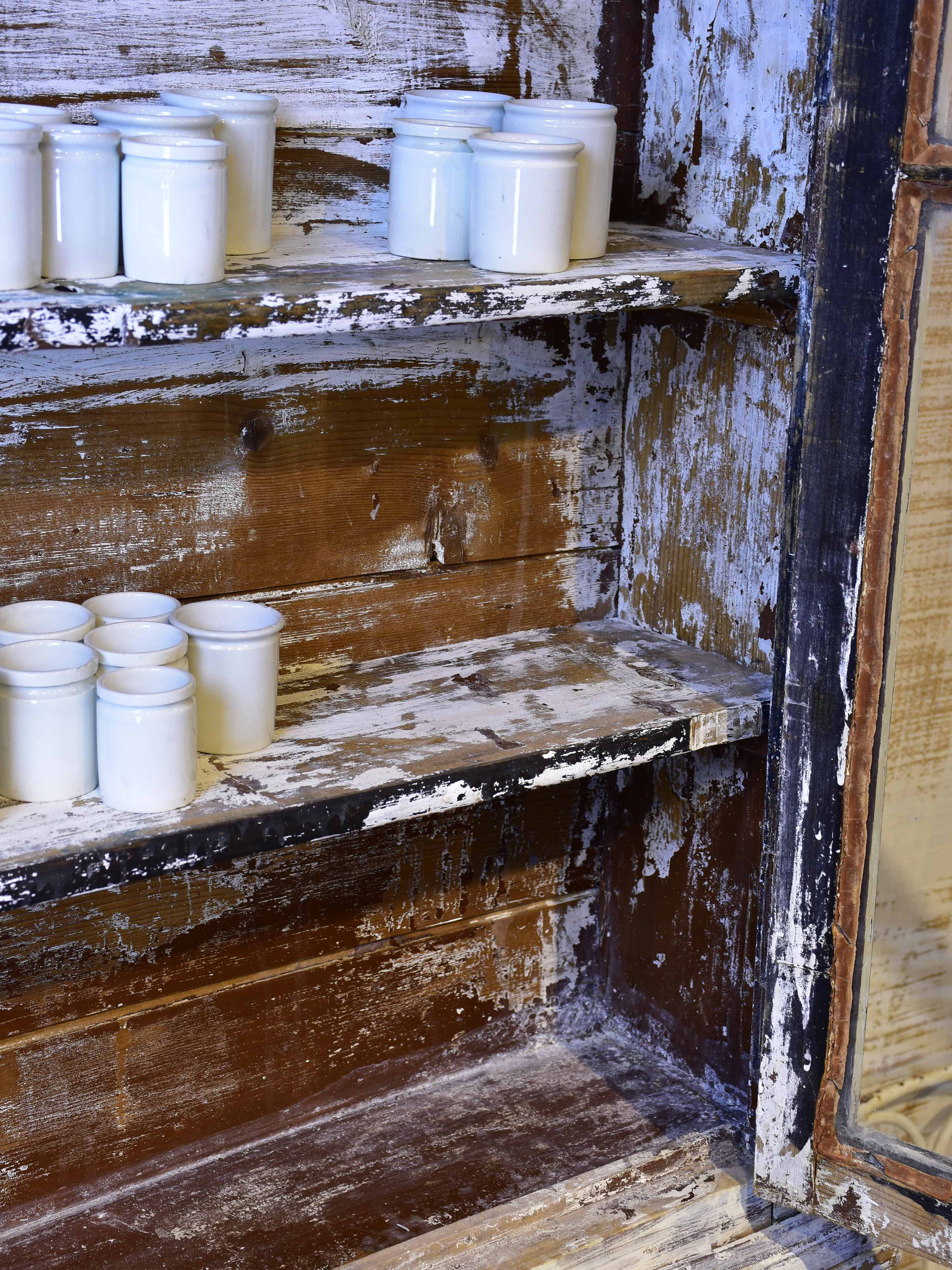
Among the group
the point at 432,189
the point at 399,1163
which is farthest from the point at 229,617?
the point at 399,1163

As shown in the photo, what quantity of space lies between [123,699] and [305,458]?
15.8 inches

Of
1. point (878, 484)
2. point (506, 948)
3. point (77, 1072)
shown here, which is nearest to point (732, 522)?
point (878, 484)

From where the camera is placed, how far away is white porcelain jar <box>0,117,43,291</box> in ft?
3.04

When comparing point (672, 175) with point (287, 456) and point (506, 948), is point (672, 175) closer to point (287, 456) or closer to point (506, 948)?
point (287, 456)

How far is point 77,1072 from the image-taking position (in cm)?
136

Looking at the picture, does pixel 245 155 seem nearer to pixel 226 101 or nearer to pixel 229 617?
pixel 226 101

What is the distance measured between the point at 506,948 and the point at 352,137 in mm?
909

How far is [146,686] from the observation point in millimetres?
1068

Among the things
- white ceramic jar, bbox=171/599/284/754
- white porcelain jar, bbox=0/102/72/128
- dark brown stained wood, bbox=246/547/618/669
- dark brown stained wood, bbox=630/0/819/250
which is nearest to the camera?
white porcelain jar, bbox=0/102/72/128

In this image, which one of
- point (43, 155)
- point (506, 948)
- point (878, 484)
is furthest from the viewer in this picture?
point (506, 948)

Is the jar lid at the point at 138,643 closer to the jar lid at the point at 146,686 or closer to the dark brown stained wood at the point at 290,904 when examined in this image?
the jar lid at the point at 146,686

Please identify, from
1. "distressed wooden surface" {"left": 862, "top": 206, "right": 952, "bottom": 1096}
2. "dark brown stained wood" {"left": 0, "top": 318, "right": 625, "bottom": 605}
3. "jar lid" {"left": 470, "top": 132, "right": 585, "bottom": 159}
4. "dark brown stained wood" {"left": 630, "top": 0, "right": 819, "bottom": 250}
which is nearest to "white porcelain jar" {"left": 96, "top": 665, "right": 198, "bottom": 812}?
"dark brown stained wood" {"left": 0, "top": 318, "right": 625, "bottom": 605}

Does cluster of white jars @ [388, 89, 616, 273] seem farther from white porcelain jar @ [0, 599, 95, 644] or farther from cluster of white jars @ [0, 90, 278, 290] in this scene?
white porcelain jar @ [0, 599, 95, 644]

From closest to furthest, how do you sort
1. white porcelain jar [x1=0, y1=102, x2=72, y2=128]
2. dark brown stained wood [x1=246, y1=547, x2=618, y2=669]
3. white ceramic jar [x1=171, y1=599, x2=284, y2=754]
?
white porcelain jar [x1=0, y1=102, x2=72, y2=128] < white ceramic jar [x1=171, y1=599, x2=284, y2=754] < dark brown stained wood [x1=246, y1=547, x2=618, y2=669]
